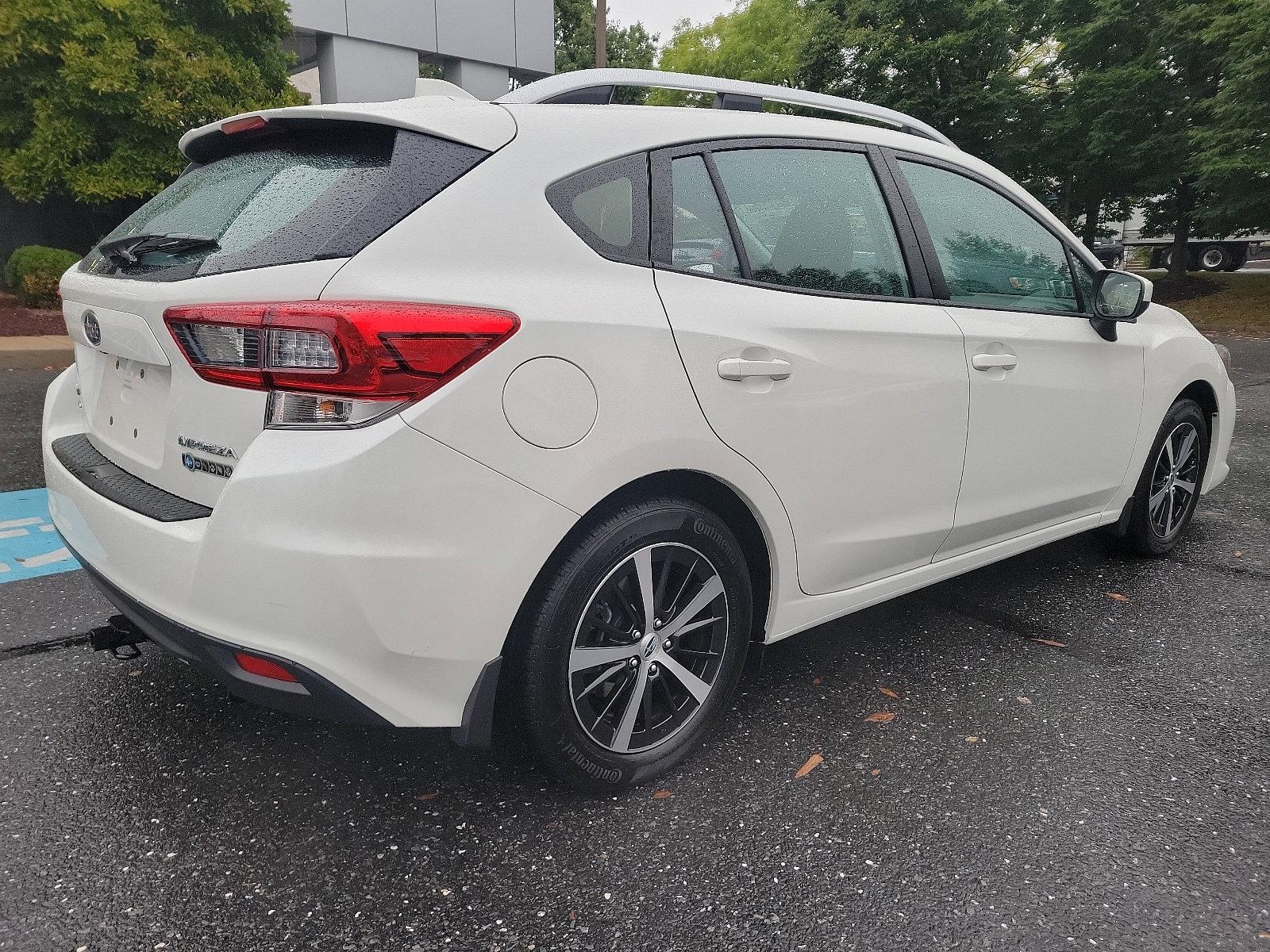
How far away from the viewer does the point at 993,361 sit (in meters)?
3.15

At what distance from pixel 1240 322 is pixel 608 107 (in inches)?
714

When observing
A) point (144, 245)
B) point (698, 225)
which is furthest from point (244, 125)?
point (698, 225)

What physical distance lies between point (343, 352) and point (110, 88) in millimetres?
13388

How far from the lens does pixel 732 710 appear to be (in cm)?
297

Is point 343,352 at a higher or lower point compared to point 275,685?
higher

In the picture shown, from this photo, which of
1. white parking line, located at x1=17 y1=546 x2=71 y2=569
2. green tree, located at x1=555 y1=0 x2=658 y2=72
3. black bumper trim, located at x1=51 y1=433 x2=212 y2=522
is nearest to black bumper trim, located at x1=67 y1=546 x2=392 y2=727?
black bumper trim, located at x1=51 y1=433 x2=212 y2=522

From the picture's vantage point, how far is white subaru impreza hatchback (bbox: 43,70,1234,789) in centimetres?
194

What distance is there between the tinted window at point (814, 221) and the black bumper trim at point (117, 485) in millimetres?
1548

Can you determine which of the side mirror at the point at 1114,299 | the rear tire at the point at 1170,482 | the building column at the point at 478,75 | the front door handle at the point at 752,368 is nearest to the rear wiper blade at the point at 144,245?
the front door handle at the point at 752,368

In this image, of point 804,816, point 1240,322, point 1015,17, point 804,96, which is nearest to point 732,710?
point 804,816

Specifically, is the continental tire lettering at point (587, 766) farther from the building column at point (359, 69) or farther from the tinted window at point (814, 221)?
the building column at point (359, 69)

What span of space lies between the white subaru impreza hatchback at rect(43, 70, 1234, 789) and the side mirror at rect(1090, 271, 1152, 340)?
2.41ft

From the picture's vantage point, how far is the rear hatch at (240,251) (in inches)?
79.1

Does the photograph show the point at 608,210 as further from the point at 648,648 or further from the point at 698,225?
the point at 648,648
